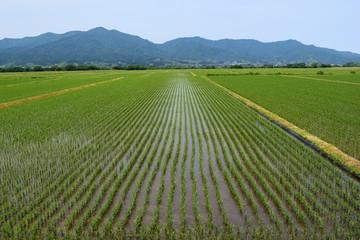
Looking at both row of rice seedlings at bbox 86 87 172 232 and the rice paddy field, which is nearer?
the rice paddy field

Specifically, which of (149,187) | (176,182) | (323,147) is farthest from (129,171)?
(323,147)

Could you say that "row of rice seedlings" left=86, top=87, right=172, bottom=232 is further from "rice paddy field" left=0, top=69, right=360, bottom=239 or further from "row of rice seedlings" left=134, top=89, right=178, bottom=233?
"row of rice seedlings" left=134, top=89, right=178, bottom=233

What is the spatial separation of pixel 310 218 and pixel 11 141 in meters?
11.4

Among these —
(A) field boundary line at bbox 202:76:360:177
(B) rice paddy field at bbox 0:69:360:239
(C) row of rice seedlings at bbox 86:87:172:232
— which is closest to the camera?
(B) rice paddy field at bbox 0:69:360:239

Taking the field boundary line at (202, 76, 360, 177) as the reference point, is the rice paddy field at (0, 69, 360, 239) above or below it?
below

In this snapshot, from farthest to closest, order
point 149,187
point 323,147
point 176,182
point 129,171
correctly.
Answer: point 323,147 < point 129,171 < point 176,182 < point 149,187

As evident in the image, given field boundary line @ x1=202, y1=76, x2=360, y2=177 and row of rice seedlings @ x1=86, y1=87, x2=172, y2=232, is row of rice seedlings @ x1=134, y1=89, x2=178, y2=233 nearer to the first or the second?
row of rice seedlings @ x1=86, y1=87, x2=172, y2=232

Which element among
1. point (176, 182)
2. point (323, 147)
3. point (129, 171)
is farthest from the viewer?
point (323, 147)

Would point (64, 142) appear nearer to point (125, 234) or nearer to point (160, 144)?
point (160, 144)

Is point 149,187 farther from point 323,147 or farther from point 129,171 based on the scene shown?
point 323,147

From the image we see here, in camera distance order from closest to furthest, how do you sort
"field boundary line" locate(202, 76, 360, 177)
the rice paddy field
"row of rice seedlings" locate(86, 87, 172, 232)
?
the rice paddy field < "row of rice seedlings" locate(86, 87, 172, 232) < "field boundary line" locate(202, 76, 360, 177)

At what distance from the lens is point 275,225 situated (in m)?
5.21

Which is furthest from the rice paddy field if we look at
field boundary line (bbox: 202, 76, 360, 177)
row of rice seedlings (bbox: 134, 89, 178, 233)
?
field boundary line (bbox: 202, 76, 360, 177)

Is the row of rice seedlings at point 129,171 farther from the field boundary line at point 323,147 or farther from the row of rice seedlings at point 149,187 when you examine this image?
the field boundary line at point 323,147
